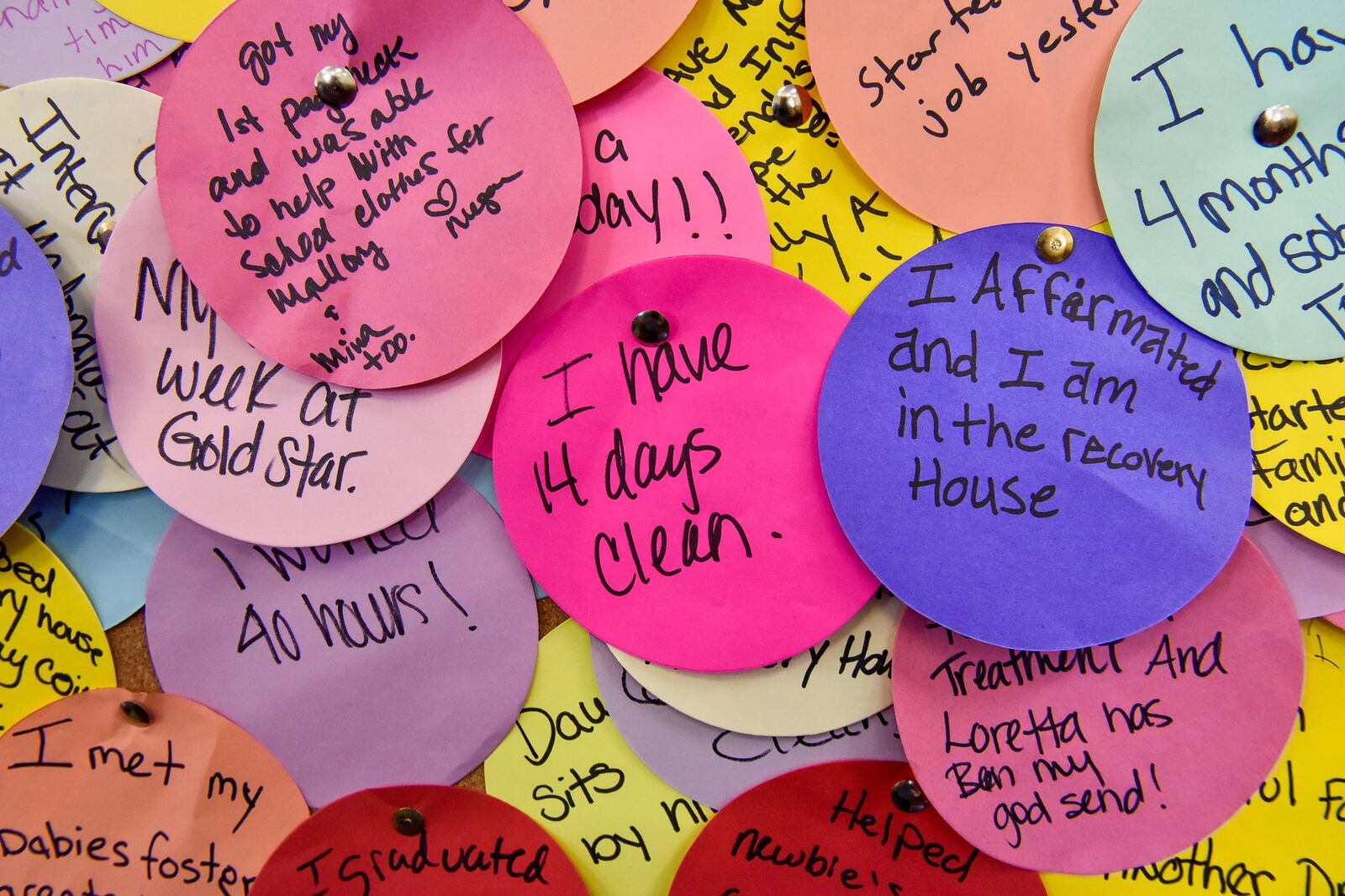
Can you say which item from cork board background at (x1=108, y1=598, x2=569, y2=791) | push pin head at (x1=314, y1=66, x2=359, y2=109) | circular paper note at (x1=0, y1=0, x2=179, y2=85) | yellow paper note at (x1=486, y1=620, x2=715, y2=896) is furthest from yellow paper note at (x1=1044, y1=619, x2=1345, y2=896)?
circular paper note at (x1=0, y1=0, x2=179, y2=85)

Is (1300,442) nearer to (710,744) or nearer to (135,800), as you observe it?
(710,744)

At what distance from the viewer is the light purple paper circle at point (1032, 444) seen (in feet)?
1.30

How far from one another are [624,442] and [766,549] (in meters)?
0.09

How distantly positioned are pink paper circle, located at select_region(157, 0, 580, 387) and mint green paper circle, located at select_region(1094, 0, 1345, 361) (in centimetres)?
26

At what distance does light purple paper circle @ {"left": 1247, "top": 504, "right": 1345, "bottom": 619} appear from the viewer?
16.7 inches

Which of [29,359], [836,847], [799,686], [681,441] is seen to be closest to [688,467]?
[681,441]

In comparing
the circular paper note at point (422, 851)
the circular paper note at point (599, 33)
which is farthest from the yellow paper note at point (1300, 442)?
the circular paper note at point (422, 851)

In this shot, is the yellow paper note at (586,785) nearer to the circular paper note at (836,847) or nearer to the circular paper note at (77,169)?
the circular paper note at (836,847)

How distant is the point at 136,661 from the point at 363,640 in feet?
0.47

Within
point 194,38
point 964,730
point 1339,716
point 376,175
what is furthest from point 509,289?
point 1339,716

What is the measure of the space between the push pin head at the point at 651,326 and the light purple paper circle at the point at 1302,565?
0.31 meters

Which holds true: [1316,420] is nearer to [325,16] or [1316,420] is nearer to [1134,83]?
[1134,83]

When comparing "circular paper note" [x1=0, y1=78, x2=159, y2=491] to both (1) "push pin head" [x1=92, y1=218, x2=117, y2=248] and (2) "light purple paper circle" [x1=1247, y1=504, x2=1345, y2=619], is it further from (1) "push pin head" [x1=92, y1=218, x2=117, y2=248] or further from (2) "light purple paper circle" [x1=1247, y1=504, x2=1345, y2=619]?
(2) "light purple paper circle" [x1=1247, y1=504, x2=1345, y2=619]

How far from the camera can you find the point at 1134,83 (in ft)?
1.24
